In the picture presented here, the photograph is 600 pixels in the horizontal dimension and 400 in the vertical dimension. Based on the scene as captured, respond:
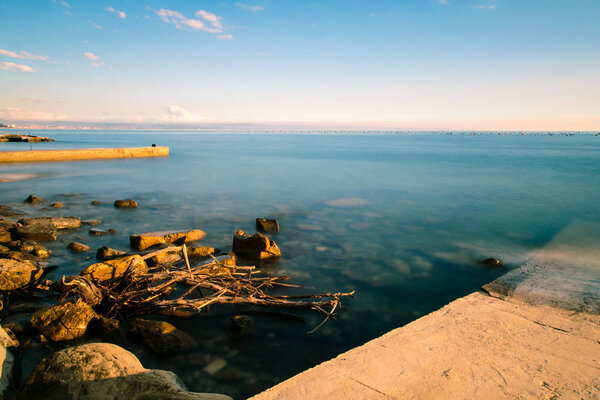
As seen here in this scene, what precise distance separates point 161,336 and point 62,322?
1.61m

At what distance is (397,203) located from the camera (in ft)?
63.4

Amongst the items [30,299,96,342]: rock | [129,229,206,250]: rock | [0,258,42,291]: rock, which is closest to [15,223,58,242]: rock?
[129,229,206,250]: rock

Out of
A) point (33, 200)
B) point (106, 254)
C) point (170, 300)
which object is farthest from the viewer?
point (33, 200)

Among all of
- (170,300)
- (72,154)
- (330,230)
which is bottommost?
(330,230)

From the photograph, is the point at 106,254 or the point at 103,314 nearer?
the point at 103,314

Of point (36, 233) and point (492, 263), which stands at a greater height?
point (36, 233)

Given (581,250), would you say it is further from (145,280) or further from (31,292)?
(31,292)

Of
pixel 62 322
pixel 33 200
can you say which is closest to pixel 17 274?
pixel 62 322

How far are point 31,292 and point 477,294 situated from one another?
8.99 m

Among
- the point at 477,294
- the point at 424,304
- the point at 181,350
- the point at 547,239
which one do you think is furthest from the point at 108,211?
the point at 547,239

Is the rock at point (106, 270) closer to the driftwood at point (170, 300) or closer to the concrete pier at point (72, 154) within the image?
the driftwood at point (170, 300)

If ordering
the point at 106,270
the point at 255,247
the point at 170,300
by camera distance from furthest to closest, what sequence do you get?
the point at 255,247 → the point at 106,270 → the point at 170,300

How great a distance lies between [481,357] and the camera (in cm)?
449

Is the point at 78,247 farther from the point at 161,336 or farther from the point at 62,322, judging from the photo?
the point at 161,336
